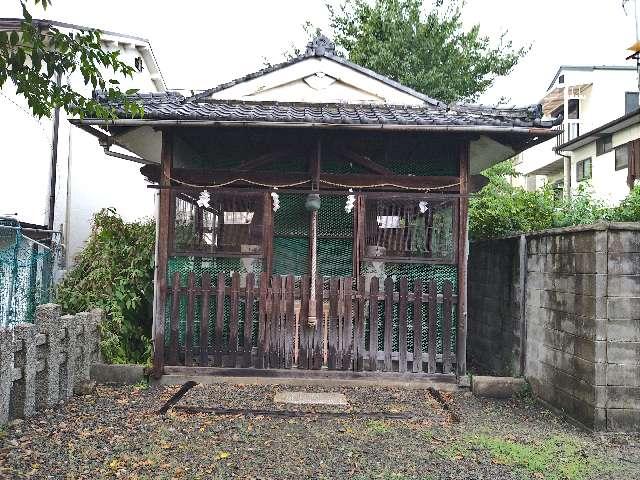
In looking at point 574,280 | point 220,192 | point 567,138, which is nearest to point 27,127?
point 220,192

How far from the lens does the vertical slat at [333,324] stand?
6.88 m

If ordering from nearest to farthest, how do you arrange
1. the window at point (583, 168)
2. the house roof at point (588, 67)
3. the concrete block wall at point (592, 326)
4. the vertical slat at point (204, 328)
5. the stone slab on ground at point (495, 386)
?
the concrete block wall at point (592, 326) → the stone slab on ground at point (495, 386) → the vertical slat at point (204, 328) → the window at point (583, 168) → the house roof at point (588, 67)

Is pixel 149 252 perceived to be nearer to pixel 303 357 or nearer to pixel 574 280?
pixel 303 357

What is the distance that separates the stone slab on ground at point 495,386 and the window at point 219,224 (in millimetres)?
3174

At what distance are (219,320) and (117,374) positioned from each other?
56.6 inches

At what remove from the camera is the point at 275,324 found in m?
6.93

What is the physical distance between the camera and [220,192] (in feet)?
23.5

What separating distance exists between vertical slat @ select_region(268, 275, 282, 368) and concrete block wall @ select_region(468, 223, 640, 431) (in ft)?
10.2

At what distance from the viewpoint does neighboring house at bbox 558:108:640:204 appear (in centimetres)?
1817

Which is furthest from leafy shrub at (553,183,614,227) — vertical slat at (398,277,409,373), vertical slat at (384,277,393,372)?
vertical slat at (384,277,393,372)

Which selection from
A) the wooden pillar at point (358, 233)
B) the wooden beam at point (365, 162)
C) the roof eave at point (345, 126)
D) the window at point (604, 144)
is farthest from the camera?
the window at point (604, 144)

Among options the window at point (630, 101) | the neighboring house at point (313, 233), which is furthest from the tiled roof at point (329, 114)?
the window at point (630, 101)

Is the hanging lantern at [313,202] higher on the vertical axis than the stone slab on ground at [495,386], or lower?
higher

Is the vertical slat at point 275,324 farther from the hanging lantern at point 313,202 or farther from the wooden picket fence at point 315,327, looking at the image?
the hanging lantern at point 313,202
